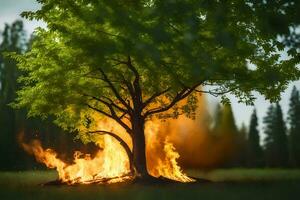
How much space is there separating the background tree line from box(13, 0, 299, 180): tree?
12.3 meters

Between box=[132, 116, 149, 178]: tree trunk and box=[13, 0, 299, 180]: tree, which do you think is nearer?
box=[13, 0, 299, 180]: tree

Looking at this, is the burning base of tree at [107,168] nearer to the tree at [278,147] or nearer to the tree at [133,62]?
the tree at [133,62]

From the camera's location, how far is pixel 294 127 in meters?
85.1

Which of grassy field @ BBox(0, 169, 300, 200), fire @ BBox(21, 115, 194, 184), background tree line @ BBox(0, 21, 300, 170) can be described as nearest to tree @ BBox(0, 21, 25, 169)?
background tree line @ BBox(0, 21, 300, 170)

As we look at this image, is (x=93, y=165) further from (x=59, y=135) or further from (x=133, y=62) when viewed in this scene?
(x=59, y=135)

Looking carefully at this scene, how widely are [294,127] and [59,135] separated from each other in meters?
39.5

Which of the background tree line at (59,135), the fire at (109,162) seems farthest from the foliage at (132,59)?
the background tree line at (59,135)

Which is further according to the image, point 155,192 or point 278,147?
point 278,147

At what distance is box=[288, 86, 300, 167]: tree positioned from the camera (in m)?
76.1

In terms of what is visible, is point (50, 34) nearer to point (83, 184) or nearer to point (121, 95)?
point (121, 95)

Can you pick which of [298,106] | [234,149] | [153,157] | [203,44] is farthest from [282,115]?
[203,44]

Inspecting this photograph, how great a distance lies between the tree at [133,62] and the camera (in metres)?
25.3

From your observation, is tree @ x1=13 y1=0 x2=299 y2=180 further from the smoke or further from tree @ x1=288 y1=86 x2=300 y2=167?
tree @ x1=288 y1=86 x2=300 y2=167

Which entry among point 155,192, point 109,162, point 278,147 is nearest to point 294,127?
point 278,147
